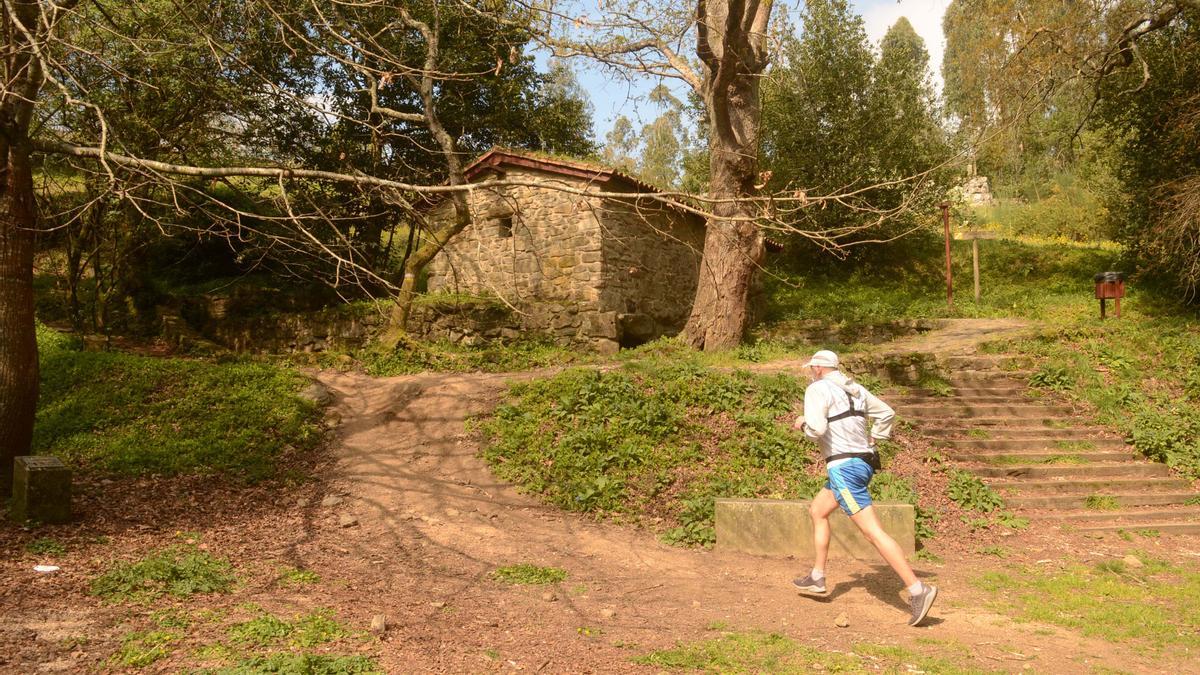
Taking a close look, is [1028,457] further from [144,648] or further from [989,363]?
[144,648]

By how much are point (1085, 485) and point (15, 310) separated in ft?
35.7

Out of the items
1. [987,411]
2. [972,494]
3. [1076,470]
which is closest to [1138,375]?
[987,411]

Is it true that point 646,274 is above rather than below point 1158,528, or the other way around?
A: above

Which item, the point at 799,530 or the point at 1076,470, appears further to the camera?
the point at 1076,470

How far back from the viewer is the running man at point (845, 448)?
5.13 m

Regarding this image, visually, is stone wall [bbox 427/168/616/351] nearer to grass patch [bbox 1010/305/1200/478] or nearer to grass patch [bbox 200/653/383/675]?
grass patch [bbox 1010/305/1200/478]

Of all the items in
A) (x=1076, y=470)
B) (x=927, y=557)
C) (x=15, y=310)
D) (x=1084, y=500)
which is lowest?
(x=927, y=557)

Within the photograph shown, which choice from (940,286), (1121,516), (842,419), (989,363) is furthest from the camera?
(940,286)

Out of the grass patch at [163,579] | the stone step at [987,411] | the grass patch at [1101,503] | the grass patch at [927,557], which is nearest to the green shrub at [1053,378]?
the stone step at [987,411]

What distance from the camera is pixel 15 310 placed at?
269 inches

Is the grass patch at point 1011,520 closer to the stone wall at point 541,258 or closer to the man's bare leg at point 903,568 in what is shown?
the man's bare leg at point 903,568

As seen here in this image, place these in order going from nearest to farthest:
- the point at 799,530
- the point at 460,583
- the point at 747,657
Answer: the point at 747,657 → the point at 460,583 → the point at 799,530

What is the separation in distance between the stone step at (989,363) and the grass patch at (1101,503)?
3296 mm

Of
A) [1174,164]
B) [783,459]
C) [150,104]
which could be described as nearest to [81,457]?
[783,459]
